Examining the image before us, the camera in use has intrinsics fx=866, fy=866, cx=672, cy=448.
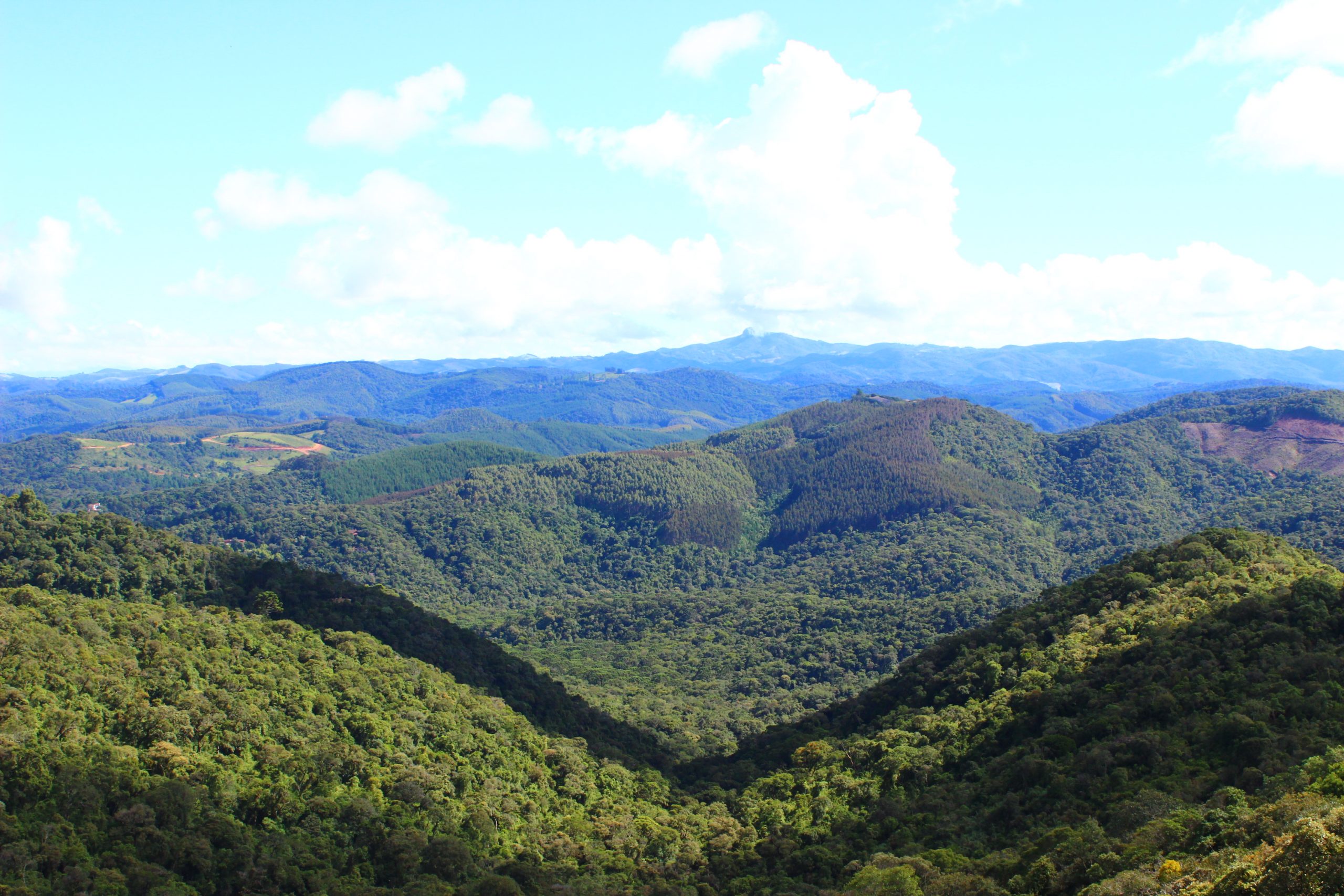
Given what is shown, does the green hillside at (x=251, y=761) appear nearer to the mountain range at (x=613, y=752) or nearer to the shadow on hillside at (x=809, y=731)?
the mountain range at (x=613, y=752)

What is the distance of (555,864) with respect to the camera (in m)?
60.6

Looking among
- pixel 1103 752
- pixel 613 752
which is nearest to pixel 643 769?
pixel 613 752

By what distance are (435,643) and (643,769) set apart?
2770 cm

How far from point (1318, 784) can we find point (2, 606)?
3242 inches

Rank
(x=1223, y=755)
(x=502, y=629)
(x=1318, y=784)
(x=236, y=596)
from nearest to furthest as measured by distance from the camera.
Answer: (x=1318, y=784)
(x=1223, y=755)
(x=236, y=596)
(x=502, y=629)

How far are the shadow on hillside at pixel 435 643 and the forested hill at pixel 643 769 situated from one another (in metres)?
0.93

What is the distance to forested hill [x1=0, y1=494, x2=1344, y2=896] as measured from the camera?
44531 mm

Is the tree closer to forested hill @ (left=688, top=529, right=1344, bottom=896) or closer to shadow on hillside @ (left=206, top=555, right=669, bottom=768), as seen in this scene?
shadow on hillside @ (left=206, top=555, right=669, bottom=768)

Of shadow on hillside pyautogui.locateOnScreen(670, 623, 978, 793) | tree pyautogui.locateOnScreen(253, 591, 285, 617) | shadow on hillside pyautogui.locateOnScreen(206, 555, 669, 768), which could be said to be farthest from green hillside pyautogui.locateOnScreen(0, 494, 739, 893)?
shadow on hillside pyautogui.locateOnScreen(670, 623, 978, 793)

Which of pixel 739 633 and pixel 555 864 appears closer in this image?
pixel 555 864

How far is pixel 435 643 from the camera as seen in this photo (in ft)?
316

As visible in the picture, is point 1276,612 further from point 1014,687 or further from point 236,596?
point 236,596

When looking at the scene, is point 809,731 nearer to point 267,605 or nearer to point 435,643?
point 435,643

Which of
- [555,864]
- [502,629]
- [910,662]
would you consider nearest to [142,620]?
[555,864]
